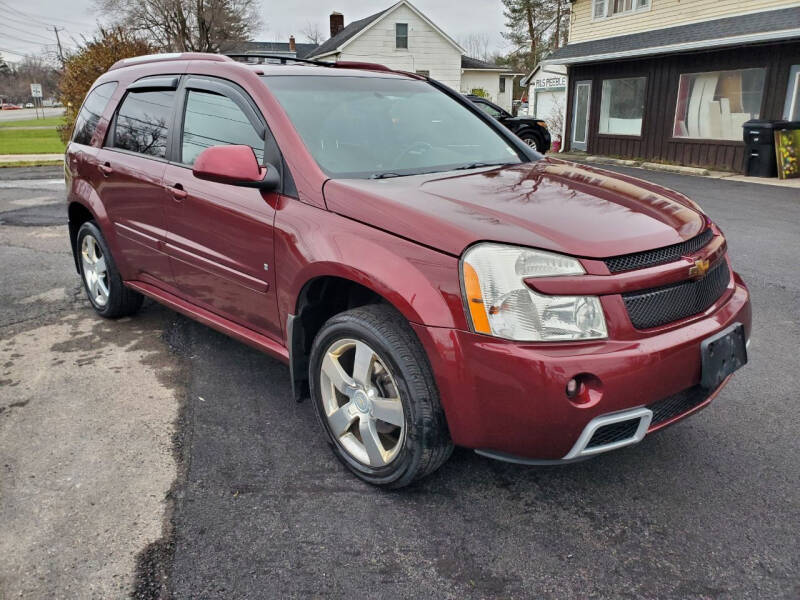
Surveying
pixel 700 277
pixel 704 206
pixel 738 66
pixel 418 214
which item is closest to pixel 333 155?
pixel 418 214

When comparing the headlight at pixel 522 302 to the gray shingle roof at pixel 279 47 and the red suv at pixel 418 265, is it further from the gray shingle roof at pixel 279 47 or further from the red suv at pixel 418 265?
the gray shingle roof at pixel 279 47

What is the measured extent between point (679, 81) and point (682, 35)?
1.15 m

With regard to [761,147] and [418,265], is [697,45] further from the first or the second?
[418,265]

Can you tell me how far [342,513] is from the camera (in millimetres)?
2652

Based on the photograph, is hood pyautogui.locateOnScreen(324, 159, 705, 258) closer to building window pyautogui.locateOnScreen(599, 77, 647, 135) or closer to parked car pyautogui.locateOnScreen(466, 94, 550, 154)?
parked car pyautogui.locateOnScreen(466, 94, 550, 154)

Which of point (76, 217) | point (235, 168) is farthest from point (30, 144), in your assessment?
point (235, 168)

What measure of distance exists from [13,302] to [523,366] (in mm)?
4924

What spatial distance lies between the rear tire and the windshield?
2.10 m

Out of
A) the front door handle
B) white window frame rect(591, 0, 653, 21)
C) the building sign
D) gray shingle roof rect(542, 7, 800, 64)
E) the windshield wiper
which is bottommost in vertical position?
the front door handle

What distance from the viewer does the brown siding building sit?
14602 mm

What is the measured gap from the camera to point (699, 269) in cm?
256

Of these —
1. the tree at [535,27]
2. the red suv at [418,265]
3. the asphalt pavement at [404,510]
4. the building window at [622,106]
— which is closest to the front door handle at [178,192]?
the red suv at [418,265]

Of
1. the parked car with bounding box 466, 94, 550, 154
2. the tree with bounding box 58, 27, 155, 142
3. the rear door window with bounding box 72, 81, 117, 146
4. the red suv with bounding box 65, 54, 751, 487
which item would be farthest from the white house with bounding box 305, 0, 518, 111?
the red suv with bounding box 65, 54, 751, 487

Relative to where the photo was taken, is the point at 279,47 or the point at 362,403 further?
the point at 279,47
